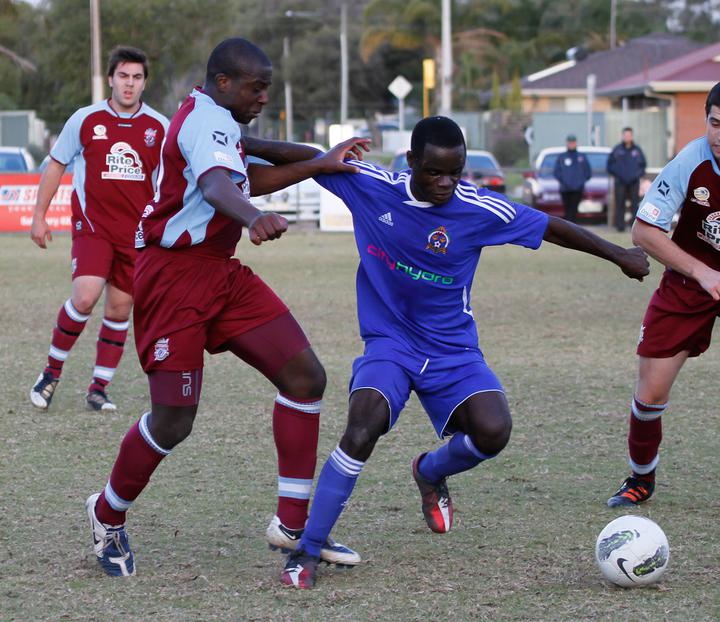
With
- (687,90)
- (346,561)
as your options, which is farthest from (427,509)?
(687,90)

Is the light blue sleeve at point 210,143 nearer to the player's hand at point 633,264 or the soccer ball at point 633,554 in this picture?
the player's hand at point 633,264

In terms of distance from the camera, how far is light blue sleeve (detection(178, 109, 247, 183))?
4754mm

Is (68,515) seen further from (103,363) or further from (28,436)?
(103,363)

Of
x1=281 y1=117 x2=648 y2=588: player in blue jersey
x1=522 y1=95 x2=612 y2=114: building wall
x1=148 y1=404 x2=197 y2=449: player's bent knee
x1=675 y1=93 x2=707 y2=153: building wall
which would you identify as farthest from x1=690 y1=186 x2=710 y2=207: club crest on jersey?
x1=522 y1=95 x2=612 y2=114: building wall

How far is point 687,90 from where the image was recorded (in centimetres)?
4231

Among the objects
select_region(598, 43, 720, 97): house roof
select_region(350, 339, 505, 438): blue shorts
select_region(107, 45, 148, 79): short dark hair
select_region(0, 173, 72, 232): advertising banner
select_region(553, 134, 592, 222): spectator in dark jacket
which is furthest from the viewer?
select_region(598, 43, 720, 97): house roof

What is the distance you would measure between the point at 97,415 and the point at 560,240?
13.6 feet

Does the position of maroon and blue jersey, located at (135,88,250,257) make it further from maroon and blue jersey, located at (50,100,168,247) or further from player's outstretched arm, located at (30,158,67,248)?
player's outstretched arm, located at (30,158,67,248)

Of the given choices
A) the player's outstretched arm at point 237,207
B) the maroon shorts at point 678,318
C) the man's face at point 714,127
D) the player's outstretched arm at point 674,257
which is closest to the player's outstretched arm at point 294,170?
the player's outstretched arm at point 237,207

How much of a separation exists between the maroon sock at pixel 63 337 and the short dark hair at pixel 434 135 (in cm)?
416

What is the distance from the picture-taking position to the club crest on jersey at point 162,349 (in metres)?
5.04

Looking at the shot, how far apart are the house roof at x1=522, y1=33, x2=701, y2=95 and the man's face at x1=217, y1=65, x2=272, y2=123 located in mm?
57162

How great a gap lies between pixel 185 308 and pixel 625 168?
20.7m

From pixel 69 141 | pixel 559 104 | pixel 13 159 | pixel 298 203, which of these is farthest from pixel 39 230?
pixel 559 104
